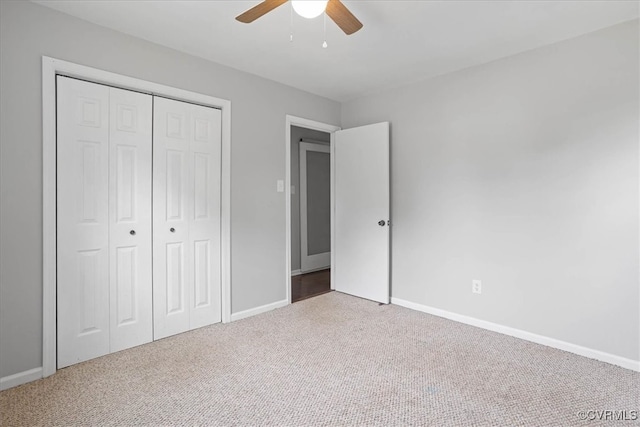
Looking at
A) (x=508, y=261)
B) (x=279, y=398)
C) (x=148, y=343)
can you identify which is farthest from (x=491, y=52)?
(x=148, y=343)

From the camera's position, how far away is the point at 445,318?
3188 mm

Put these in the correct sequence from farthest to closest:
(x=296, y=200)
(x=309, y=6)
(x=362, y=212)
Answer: (x=296, y=200) < (x=362, y=212) < (x=309, y=6)

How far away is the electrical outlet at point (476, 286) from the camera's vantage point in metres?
2.98

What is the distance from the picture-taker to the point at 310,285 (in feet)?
14.6

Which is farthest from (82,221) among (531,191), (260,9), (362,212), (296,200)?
(531,191)

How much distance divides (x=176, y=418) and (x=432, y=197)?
268 centimetres

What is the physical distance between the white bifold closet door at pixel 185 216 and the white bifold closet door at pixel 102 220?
0.09 meters

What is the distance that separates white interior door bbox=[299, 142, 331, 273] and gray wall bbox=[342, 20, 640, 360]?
6.16ft

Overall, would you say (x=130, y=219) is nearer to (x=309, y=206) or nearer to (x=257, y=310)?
(x=257, y=310)

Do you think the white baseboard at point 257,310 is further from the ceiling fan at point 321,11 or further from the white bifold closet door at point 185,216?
the ceiling fan at point 321,11

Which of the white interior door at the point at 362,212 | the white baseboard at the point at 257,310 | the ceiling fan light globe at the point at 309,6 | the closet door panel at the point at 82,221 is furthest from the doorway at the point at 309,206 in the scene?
the ceiling fan light globe at the point at 309,6

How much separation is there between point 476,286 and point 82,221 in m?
3.13

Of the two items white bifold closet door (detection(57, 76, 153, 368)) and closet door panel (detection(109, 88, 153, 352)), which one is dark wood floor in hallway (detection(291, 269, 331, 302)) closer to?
closet door panel (detection(109, 88, 153, 352))

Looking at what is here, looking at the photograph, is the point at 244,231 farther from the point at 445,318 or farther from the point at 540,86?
the point at 540,86
